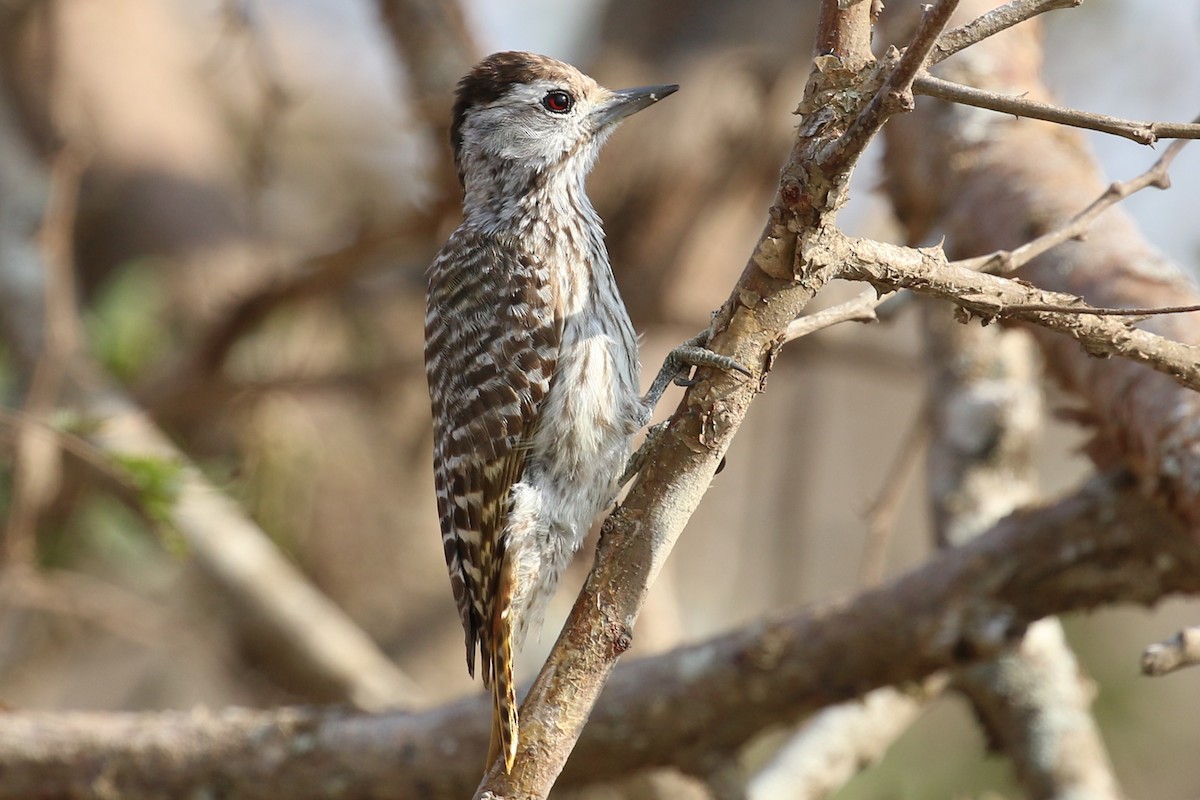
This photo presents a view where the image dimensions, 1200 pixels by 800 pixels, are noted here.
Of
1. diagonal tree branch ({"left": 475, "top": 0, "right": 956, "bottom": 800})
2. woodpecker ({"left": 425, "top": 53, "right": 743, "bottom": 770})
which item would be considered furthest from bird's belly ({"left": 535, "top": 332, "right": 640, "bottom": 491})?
diagonal tree branch ({"left": 475, "top": 0, "right": 956, "bottom": 800})

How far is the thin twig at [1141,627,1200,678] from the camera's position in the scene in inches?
70.6

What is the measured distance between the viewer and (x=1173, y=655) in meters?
1.80

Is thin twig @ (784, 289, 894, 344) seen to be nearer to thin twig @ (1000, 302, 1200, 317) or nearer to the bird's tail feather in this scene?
thin twig @ (1000, 302, 1200, 317)

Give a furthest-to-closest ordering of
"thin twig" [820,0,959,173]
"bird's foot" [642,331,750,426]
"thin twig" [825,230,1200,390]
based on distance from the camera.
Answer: "bird's foot" [642,331,750,426] < "thin twig" [825,230,1200,390] < "thin twig" [820,0,959,173]

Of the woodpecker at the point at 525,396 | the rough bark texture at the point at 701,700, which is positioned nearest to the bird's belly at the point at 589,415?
the woodpecker at the point at 525,396

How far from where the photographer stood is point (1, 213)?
5371mm

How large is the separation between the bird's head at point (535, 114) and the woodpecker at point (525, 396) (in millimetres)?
28

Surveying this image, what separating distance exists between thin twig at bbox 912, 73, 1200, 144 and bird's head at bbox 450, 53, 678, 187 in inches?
81.8

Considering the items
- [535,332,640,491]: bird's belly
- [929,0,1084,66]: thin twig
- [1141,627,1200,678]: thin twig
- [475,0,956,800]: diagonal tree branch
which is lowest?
[1141,627,1200,678]: thin twig

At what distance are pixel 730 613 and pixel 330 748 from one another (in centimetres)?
461

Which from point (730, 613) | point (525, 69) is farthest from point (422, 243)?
point (730, 613)

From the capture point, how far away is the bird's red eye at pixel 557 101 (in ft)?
12.6

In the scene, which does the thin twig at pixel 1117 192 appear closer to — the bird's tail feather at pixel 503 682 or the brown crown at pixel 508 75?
the bird's tail feather at pixel 503 682

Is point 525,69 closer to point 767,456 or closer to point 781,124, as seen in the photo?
point 781,124
